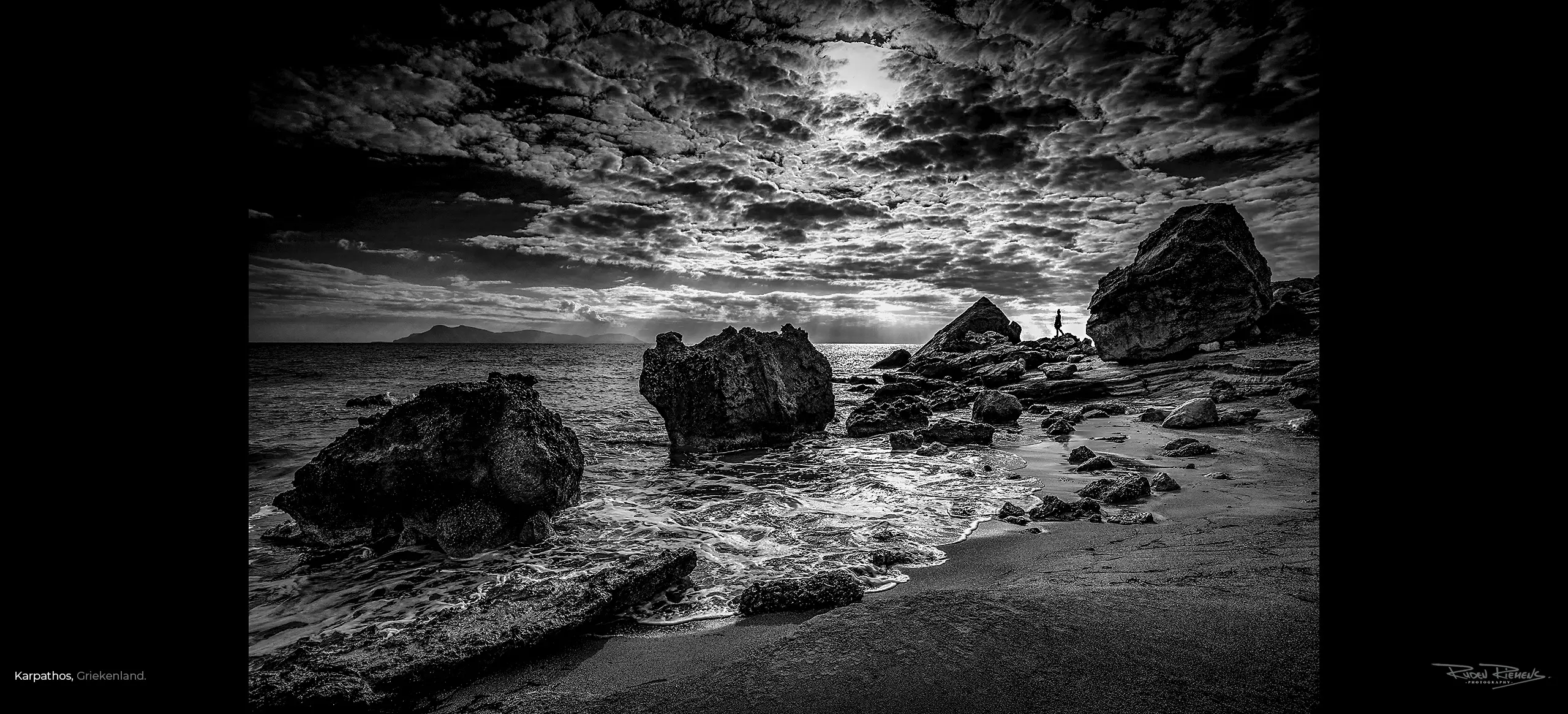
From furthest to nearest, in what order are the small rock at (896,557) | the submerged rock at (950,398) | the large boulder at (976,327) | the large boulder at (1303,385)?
the large boulder at (976,327), the submerged rock at (950,398), the large boulder at (1303,385), the small rock at (896,557)

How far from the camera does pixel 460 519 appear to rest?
596 centimetres

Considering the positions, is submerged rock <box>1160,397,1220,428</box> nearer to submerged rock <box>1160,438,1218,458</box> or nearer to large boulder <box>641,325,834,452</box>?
submerged rock <box>1160,438,1218,458</box>

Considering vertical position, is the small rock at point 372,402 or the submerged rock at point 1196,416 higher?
the submerged rock at point 1196,416

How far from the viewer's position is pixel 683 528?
6.82m

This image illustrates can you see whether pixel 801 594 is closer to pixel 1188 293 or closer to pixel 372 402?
pixel 1188 293

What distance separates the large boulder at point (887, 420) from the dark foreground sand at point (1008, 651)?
10.5 meters

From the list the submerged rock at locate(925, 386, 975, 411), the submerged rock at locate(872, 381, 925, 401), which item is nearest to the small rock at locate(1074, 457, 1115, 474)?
the submerged rock at locate(925, 386, 975, 411)

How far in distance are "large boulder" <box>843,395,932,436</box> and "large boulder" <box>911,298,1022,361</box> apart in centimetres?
2972

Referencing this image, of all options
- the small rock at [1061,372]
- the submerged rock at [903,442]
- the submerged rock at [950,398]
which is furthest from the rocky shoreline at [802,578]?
the small rock at [1061,372]

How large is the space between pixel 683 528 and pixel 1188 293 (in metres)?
20.7

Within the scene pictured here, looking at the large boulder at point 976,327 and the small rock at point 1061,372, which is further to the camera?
the large boulder at point 976,327

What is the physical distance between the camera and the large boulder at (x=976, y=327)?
45688mm

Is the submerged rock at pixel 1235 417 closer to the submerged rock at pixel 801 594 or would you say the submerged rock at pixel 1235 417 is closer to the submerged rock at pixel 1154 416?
the submerged rock at pixel 1154 416
